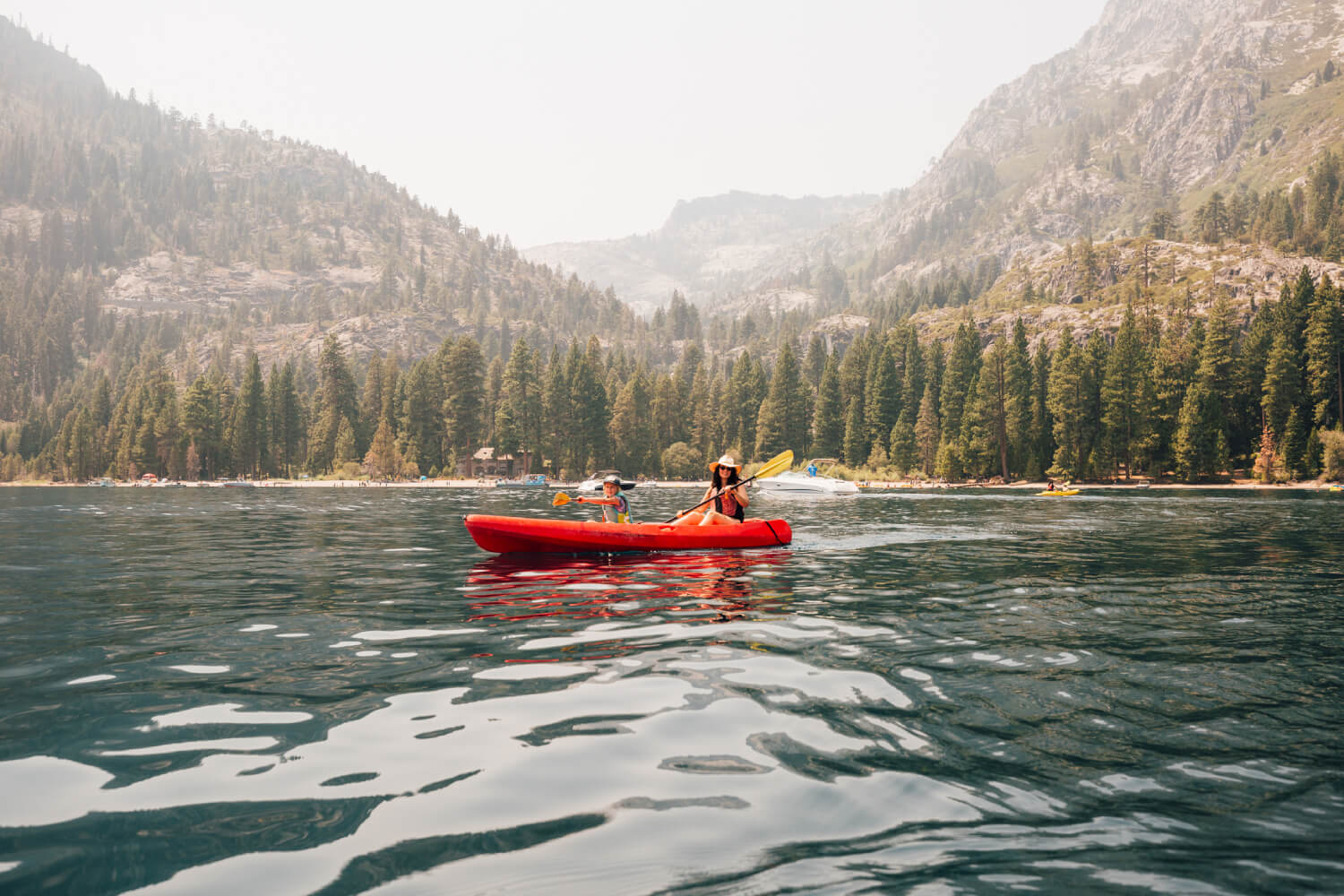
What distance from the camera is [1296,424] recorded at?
7538 centimetres

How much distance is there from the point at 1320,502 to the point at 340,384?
4954 inches

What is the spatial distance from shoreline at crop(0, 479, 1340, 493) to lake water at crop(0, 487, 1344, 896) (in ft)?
232

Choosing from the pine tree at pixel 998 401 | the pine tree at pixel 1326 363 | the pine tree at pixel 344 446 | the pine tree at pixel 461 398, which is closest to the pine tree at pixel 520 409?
the pine tree at pixel 461 398

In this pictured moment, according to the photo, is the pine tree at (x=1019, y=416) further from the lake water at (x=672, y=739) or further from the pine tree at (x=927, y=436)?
the lake water at (x=672, y=739)

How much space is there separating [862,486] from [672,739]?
89.0 metres

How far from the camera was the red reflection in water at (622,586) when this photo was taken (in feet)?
38.0

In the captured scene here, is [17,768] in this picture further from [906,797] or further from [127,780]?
[906,797]

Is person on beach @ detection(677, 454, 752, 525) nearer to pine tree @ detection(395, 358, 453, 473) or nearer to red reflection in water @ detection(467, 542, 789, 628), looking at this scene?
red reflection in water @ detection(467, 542, 789, 628)

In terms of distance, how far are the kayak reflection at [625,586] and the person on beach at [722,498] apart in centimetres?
93

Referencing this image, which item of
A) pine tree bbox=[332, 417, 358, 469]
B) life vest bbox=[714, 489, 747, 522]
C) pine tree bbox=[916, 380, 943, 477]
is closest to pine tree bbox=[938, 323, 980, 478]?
pine tree bbox=[916, 380, 943, 477]

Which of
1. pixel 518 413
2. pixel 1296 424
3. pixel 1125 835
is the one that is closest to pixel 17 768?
pixel 1125 835

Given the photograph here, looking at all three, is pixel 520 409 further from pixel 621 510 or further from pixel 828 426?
pixel 621 510

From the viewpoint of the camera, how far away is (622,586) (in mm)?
14023

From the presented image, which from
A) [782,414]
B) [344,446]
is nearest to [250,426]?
[344,446]
